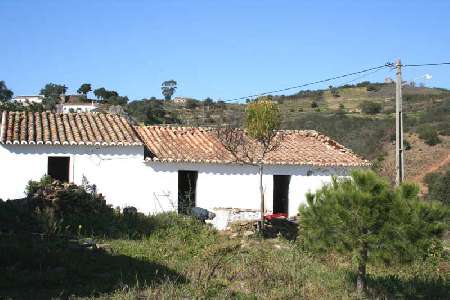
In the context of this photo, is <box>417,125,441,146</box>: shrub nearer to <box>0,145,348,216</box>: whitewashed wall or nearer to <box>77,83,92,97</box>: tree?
<box>0,145,348,216</box>: whitewashed wall

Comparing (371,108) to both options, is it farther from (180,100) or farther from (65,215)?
(65,215)

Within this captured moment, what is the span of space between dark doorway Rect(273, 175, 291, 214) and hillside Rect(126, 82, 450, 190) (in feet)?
18.6

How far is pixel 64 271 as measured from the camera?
33.7 feet

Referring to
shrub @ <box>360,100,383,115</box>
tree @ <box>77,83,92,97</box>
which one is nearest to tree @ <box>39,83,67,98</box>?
tree @ <box>77,83,92,97</box>

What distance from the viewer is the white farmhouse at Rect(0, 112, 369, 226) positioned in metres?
19.0

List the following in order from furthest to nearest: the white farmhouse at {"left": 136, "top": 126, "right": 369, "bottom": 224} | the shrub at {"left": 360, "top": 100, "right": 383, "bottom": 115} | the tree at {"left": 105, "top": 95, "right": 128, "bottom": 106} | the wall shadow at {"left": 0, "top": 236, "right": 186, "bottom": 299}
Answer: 1. the tree at {"left": 105, "top": 95, "right": 128, "bottom": 106}
2. the shrub at {"left": 360, "top": 100, "right": 383, "bottom": 115}
3. the white farmhouse at {"left": 136, "top": 126, "right": 369, "bottom": 224}
4. the wall shadow at {"left": 0, "top": 236, "right": 186, "bottom": 299}

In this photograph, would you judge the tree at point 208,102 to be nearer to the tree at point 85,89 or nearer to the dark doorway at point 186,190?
the tree at point 85,89

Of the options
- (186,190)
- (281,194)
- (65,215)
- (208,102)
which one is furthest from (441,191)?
(208,102)

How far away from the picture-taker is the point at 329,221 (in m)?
8.94

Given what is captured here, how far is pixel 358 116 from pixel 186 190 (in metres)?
29.2

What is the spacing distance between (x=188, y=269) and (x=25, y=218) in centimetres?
575

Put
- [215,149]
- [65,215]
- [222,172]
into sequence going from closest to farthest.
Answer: [65,215], [222,172], [215,149]

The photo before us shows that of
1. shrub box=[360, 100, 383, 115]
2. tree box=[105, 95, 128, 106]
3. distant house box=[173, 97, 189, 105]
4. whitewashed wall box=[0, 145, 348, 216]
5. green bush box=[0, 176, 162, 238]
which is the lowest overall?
green bush box=[0, 176, 162, 238]

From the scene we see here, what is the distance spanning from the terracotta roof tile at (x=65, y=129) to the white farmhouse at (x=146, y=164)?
0.03 meters
